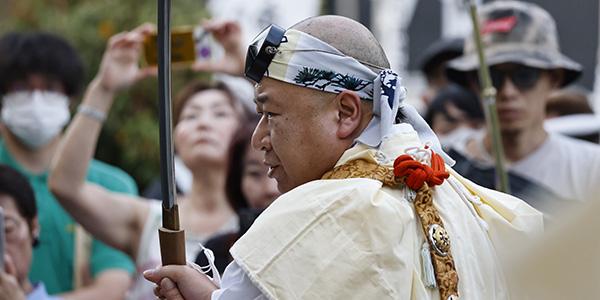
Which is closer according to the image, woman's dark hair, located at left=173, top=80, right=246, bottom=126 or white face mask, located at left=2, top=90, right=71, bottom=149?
white face mask, located at left=2, top=90, right=71, bottom=149

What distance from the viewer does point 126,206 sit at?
15.4ft

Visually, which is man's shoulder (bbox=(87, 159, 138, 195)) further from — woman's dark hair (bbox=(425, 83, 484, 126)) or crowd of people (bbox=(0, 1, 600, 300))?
woman's dark hair (bbox=(425, 83, 484, 126))

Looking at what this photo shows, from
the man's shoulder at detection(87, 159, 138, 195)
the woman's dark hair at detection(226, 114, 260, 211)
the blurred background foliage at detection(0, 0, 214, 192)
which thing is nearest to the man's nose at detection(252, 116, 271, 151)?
the woman's dark hair at detection(226, 114, 260, 211)

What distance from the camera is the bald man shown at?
208cm

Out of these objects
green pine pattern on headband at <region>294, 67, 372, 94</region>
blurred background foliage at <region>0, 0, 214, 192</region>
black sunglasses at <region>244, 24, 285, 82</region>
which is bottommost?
blurred background foliage at <region>0, 0, 214, 192</region>

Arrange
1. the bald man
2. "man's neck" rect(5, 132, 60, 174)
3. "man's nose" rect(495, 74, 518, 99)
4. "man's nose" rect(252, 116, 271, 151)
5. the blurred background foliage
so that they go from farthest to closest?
the blurred background foliage < "man's neck" rect(5, 132, 60, 174) < "man's nose" rect(495, 74, 518, 99) < "man's nose" rect(252, 116, 271, 151) < the bald man

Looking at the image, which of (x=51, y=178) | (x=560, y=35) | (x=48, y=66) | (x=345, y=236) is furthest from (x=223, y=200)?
(x=560, y=35)

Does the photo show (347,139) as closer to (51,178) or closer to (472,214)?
(472,214)

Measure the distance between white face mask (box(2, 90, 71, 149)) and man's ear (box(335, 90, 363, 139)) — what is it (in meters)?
3.15

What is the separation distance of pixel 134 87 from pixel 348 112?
9.17m

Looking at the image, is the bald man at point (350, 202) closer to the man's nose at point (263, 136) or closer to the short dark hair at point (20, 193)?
the man's nose at point (263, 136)

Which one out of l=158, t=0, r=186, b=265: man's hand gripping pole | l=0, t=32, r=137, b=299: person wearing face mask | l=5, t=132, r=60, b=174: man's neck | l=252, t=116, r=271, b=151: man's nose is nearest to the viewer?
l=158, t=0, r=186, b=265: man's hand gripping pole

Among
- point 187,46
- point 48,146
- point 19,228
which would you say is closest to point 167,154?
point 19,228

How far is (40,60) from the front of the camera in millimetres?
5273
